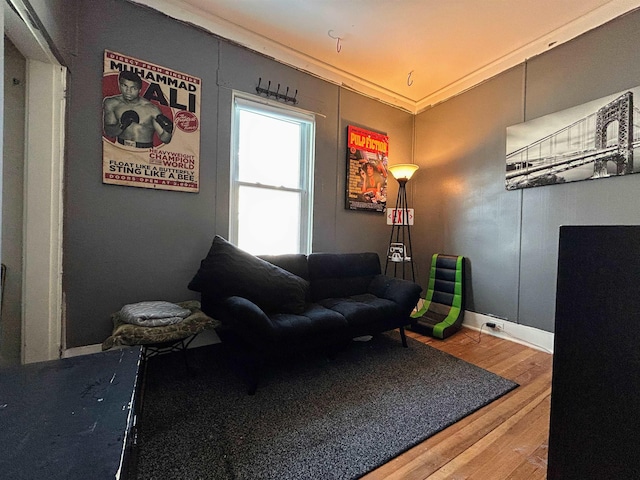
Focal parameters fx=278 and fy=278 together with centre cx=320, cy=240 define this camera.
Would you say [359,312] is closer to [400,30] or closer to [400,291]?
[400,291]

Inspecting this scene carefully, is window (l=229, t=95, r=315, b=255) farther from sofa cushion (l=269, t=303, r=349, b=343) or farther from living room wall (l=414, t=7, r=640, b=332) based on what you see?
living room wall (l=414, t=7, r=640, b=332)

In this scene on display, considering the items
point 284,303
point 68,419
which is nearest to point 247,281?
point 284,303

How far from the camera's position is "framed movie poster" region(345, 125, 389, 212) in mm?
3383

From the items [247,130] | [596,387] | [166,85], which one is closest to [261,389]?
[596,387]

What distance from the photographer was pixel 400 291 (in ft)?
8.55

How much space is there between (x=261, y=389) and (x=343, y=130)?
2.82 meters

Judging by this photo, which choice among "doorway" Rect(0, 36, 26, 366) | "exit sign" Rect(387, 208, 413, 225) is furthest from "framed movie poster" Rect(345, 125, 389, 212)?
"doorway" Rect(0, 36, 26, 366)

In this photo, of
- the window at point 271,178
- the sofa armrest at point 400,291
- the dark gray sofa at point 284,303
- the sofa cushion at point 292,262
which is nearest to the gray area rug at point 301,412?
the dark gray sofa at point 284,303

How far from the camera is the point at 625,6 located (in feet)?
7.14

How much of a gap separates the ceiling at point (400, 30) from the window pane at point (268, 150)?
2.11ft

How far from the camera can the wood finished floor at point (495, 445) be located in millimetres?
1259

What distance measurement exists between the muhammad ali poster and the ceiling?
1.78 feet

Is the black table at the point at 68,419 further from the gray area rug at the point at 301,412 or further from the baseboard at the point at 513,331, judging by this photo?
the baseboard at the point at 513,331

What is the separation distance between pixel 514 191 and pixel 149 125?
11.4 ft
